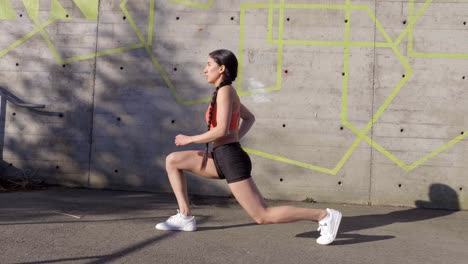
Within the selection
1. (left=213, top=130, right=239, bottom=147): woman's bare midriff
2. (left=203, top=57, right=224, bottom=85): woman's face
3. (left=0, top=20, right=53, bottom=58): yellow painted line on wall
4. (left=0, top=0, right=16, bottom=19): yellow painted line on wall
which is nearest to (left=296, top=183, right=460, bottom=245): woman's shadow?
(left=213, top=130, right=239, bottom=147): woman's bare midriff

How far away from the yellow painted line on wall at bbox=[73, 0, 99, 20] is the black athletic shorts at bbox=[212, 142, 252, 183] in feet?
10.5

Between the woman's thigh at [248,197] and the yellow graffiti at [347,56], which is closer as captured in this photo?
the woman's thigh at [248,197]

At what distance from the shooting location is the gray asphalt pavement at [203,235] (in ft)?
12.1

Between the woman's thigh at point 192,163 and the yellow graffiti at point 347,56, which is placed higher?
the yellow graffiti at point 347,56

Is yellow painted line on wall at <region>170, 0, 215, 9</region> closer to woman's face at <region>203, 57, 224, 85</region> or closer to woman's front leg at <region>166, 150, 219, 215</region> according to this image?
woman's face at <region>203, 57, 224, 85</region>

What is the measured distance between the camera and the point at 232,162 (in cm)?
406

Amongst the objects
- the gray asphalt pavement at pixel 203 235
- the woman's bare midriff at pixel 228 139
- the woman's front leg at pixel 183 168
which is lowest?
the gray asphalt pavement at pixel 203 235

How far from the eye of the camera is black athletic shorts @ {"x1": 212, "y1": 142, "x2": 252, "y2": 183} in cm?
405

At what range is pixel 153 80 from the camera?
6.28m

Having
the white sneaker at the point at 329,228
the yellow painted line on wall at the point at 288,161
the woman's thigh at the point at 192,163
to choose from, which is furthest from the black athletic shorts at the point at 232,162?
the yellow painted line on wall at the point at 288,161

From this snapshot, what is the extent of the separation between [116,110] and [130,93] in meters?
0.28

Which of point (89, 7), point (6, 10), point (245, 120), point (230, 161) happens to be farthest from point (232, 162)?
point (6, 10)

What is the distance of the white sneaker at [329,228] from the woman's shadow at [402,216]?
0.16 metres

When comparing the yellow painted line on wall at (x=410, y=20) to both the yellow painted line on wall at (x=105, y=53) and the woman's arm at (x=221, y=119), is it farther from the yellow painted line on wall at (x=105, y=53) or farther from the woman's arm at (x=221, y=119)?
the yellow painted line on wall at (x=105, y=53)
